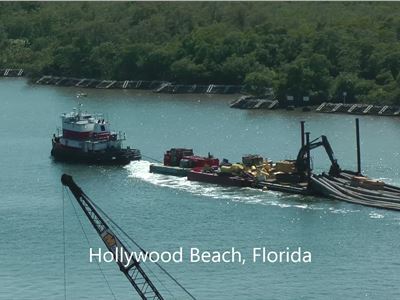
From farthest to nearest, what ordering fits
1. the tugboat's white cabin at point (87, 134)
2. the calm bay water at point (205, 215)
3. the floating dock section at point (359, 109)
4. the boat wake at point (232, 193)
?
the floating dock section at point (359, 109), the tugboat's white cabin at point (87, 134), the boat wake at point (232, 193), the calm bay water at point (205, 215)

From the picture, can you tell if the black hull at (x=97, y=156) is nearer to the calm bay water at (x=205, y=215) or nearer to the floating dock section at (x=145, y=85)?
the calm bay water at (x=205, y=215)

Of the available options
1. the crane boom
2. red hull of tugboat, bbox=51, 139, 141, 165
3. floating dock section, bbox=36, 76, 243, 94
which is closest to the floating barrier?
floating dock section, bbox=36, 76, 243, 94

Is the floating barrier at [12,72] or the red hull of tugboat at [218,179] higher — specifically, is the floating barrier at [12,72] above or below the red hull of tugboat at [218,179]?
above

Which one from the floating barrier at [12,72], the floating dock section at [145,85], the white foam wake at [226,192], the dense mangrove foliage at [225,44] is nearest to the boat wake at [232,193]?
the white foam wake at [226,192]

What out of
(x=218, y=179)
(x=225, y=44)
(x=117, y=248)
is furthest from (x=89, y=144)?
(x=225, y=44)

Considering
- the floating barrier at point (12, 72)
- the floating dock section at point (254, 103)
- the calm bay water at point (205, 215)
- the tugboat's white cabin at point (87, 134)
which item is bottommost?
the calm bay water at point (205, 215)

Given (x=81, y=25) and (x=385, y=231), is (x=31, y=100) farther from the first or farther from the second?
(x=385, y=231)

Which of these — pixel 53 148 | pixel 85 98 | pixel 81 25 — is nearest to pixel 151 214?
pixel 53 148

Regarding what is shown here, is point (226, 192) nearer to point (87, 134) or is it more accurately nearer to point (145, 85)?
point (87, 134)
